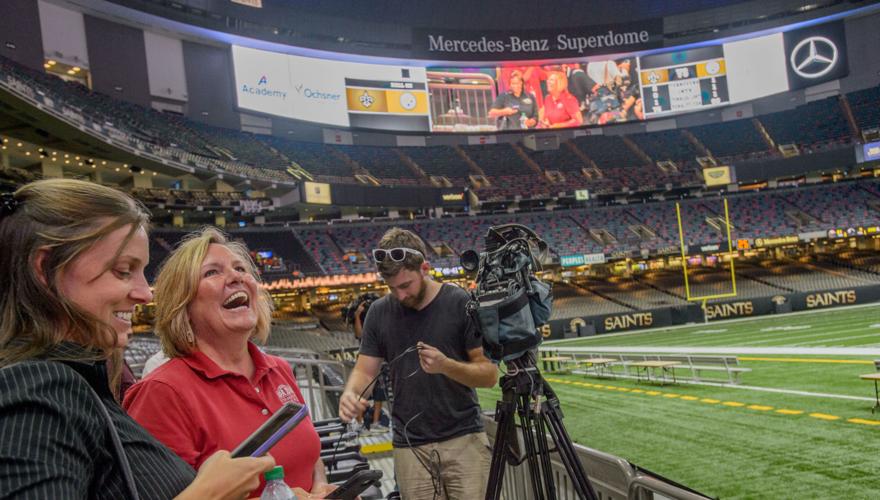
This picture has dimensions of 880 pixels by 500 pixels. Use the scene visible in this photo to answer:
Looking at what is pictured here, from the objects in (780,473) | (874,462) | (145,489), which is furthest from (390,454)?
(145,489)

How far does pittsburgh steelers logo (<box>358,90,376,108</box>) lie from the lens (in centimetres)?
4788

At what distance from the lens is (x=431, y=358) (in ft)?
10.3

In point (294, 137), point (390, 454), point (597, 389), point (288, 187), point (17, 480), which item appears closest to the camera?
point (17, 480)

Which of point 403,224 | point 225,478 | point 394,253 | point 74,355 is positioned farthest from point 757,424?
point 403,224

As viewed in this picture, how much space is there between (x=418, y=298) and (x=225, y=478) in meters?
2.39

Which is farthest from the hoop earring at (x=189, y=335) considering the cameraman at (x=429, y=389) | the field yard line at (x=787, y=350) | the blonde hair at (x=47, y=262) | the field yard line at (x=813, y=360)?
the field yard line at (x=787, y=350)

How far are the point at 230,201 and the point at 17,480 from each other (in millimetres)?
37465

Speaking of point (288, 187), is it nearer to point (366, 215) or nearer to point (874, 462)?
point (366, 215)

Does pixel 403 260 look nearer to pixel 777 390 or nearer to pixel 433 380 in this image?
pixel 433 380

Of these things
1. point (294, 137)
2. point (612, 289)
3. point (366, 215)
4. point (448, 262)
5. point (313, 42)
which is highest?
point (313, 42)

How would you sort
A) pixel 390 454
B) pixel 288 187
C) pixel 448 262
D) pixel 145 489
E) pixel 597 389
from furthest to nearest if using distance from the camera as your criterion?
pixel 448 262, pixel 288 187, pixel 597 389, pixel 390 454, pixel 145 489

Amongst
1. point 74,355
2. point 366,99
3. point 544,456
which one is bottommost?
point 544,456

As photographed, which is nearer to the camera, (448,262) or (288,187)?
(288,187)

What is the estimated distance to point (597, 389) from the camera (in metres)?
15.5
